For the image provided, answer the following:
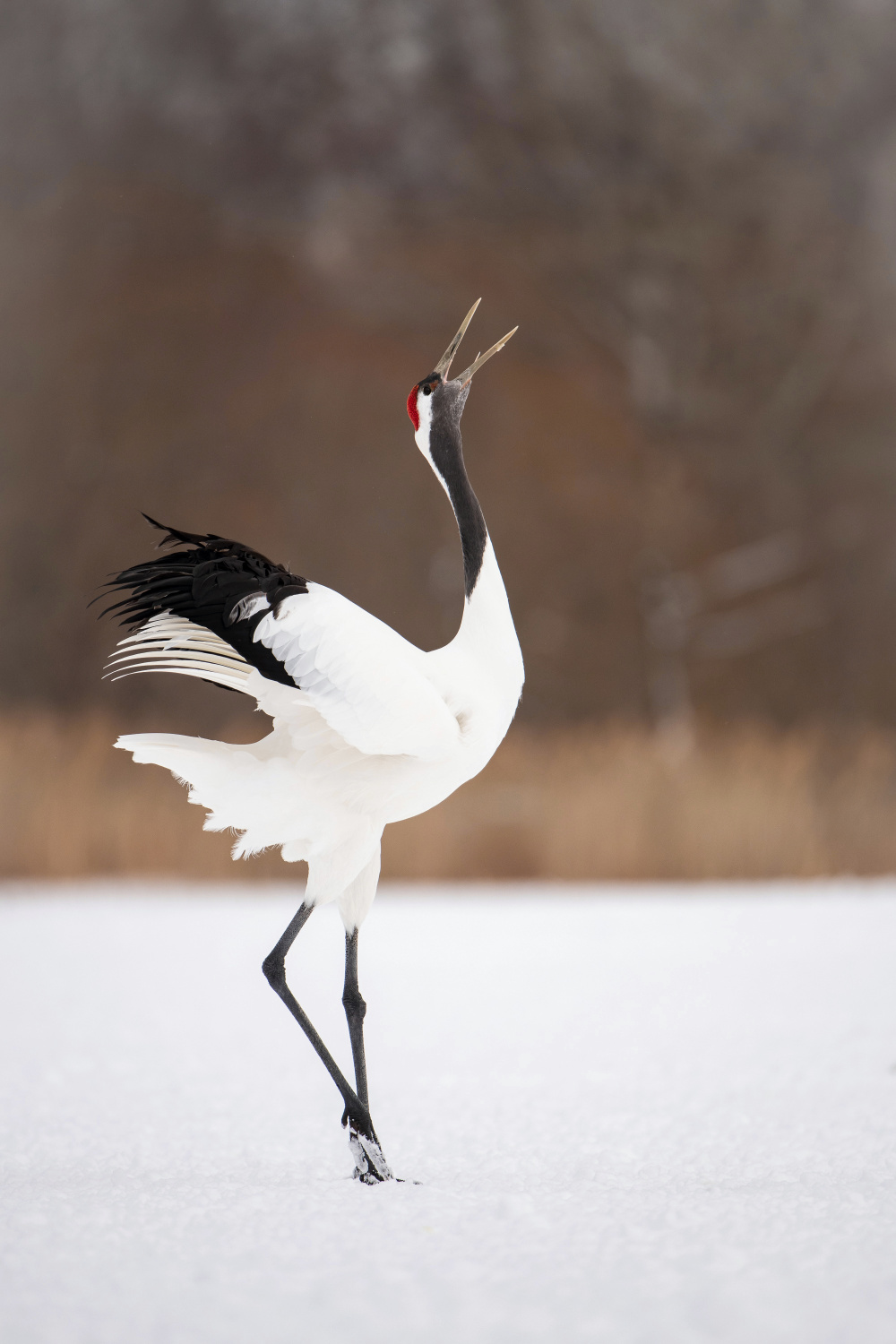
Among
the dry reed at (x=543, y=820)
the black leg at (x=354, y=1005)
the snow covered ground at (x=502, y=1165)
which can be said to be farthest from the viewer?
the dry reed at (x=543, y=820)

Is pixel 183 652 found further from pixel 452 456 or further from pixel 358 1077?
pixel 358 1077

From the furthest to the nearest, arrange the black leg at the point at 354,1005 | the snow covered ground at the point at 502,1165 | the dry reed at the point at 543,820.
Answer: the dry reed at the point at 543,820 < the black leg at the point at 354,1005 < the snow covered ground at the point at 502,1165

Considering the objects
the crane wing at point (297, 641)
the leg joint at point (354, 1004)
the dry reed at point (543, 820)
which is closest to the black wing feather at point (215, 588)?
the crane wing at point (297, 641)

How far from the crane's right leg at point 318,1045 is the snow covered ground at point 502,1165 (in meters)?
0.09

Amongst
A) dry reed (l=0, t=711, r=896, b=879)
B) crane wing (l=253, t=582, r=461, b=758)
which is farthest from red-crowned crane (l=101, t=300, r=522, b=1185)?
dry reed (l=0, t=711, r=896, b=879)

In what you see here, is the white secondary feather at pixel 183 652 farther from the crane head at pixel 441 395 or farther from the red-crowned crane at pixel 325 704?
the crane head at pixel 441 395

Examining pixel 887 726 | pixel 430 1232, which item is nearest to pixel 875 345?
pixel 887 726

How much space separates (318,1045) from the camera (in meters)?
2.04

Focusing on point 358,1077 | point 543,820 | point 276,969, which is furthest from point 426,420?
point 543,820

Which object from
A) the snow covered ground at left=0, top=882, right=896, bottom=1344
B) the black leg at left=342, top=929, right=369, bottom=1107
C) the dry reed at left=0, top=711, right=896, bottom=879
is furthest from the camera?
the dry reed at left=0, top=711, right=896, bottom=879

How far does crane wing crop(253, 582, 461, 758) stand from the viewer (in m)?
1.84

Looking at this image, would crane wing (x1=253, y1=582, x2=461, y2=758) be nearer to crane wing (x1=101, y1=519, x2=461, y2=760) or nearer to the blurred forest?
crane wing (x1=101, y1=519, x2=461, y2=760)

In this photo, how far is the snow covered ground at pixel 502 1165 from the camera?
146 cm

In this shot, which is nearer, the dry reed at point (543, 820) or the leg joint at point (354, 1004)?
the leg joint at point (354, 1004)
